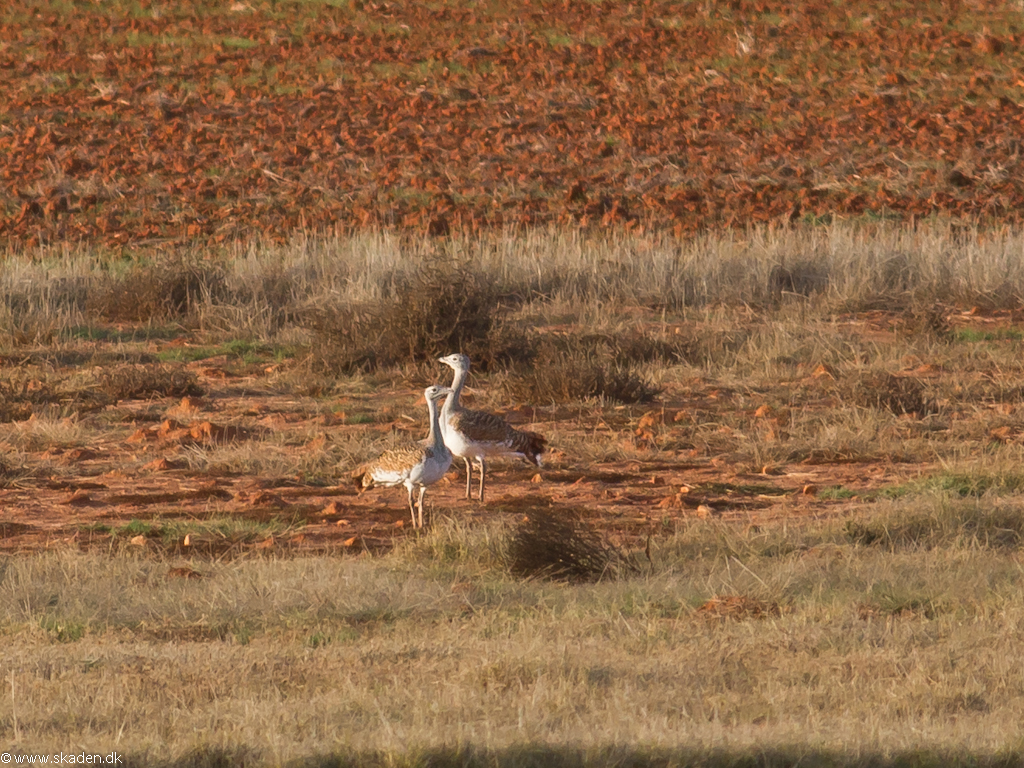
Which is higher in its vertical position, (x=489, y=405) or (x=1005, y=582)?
(x=1005, y=582)

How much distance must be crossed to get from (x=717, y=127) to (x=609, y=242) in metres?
10.3

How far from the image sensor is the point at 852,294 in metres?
16.2

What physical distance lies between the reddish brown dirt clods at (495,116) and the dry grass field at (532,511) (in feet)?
22.3

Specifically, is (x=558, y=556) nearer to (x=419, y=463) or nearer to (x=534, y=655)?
(x=419, y=463)

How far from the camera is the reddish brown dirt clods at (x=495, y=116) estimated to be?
2495 cm

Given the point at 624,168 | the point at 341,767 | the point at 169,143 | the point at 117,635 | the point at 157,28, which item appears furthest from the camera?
the point at 157,28

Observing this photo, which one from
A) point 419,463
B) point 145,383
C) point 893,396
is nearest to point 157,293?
point 145,383

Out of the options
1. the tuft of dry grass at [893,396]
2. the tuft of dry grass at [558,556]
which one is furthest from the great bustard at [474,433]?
the tuft of dry grass at [893,396]

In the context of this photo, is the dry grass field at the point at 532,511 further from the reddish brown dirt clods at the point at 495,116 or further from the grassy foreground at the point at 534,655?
the reddish brown dirt clods at the point at 495,116

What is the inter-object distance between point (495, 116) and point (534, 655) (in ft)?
83.5

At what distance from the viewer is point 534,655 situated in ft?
19.2

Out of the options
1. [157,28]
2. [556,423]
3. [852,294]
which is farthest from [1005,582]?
[157,28]

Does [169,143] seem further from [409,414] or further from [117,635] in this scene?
[117,635]

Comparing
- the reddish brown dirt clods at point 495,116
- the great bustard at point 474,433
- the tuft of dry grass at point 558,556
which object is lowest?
the reddish brown dirt clods at point 495,116
